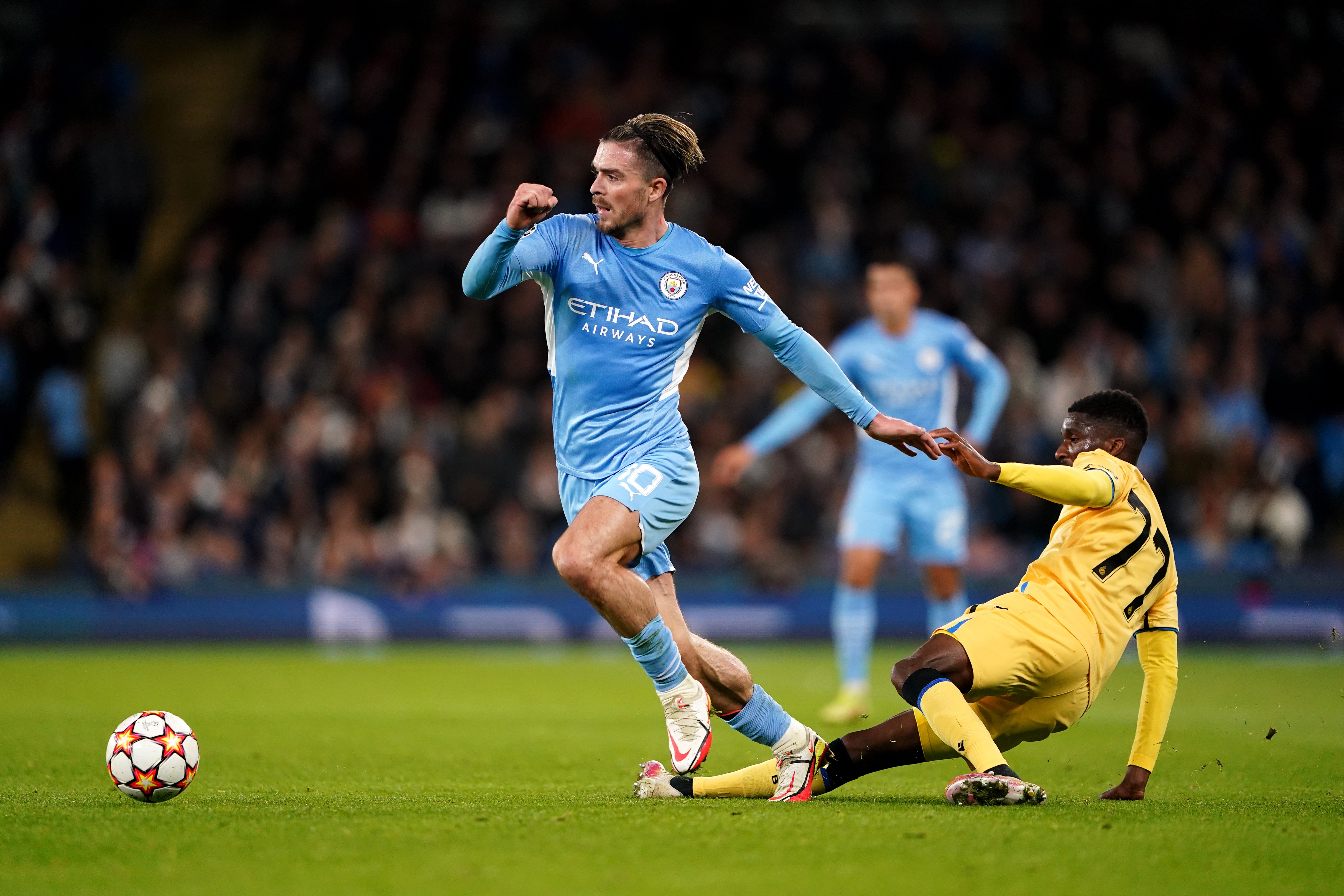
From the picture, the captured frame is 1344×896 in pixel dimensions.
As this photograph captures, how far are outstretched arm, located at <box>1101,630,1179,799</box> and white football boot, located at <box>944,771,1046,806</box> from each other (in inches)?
16.8

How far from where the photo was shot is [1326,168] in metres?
18.5

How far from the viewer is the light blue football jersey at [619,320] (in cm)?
578

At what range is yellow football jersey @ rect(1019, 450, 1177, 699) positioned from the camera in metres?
5.41

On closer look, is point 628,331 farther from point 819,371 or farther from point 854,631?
point 854,631

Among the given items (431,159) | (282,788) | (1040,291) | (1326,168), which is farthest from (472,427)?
(1326,168)

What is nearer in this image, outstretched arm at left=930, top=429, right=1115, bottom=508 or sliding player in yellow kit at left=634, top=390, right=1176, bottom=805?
outstretched arm at left=930, top=429, right=1115, bottom=508

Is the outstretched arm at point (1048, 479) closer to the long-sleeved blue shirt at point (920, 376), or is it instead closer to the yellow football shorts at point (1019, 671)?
the yellow football shorts at point (1019, 671)

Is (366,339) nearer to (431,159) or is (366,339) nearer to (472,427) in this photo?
(472,427)

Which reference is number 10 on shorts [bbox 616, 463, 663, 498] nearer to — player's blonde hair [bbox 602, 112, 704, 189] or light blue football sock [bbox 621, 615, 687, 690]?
light blue football sock [bbox 621, 615, 687, 690]

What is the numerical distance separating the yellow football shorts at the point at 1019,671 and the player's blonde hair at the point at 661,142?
2130 mm

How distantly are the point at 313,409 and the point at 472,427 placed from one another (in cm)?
174

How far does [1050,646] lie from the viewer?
530 cm

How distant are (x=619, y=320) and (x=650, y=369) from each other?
0.24 metres

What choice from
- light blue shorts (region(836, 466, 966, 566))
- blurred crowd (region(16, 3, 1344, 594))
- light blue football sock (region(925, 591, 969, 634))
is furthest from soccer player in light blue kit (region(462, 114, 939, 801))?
blurred crowd (region(16, 3, 1344, 594))
